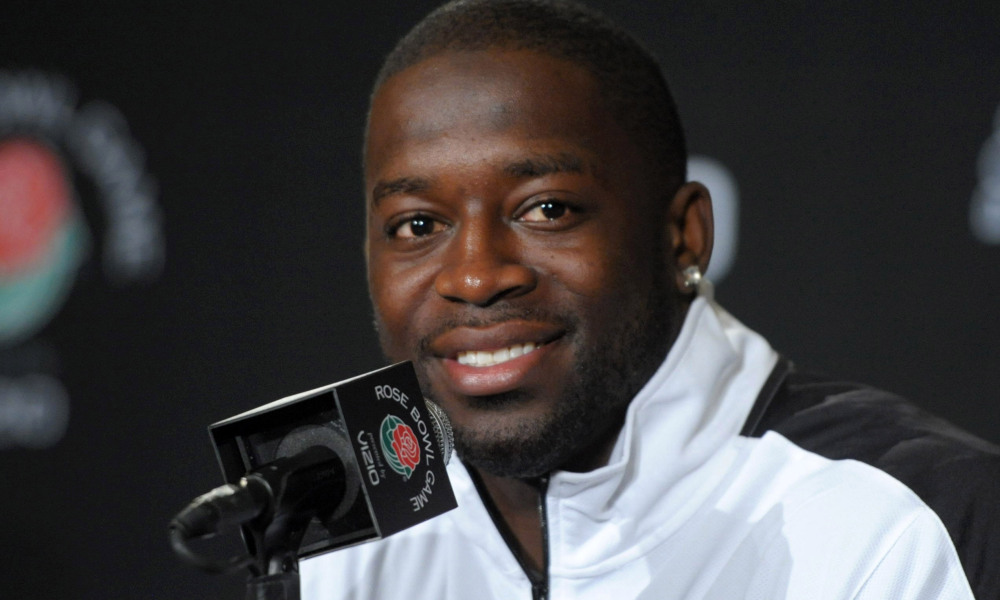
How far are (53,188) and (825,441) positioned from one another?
7.63 feet

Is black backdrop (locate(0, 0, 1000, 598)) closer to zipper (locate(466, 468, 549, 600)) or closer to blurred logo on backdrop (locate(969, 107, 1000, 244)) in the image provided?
blurred logo on backdrop (locate(969, 107, 1000, 244))

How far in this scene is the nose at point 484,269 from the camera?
53.7 inches

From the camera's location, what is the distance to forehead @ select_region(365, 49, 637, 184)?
4.66 ft

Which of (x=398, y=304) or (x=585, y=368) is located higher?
(x=398, y=304)

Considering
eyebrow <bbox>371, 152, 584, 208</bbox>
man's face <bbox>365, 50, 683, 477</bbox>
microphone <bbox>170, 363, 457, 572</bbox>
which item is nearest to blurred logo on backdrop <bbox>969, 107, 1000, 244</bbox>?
man's face <bbox>365, 50, 683, 477</bbox>

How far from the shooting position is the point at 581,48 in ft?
4.99

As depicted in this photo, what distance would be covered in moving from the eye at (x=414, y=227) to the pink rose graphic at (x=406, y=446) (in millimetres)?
511

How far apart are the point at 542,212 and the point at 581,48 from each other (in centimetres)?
25

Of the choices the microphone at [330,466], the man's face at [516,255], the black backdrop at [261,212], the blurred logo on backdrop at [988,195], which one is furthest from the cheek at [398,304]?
the blurred logo on backdrop at [988,195]

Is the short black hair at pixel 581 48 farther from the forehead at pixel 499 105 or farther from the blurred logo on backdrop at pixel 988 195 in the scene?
the blurred logo on backdrop at pixel 988 195

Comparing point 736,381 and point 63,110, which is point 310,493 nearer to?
point 736,381

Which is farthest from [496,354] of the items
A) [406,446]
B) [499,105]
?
[406,446]

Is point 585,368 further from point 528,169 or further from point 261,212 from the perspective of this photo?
point 261,212

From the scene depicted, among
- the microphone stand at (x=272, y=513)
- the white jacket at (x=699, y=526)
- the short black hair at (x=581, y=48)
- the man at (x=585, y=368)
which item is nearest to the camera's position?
the microphone stand at (x=272, y=513)
